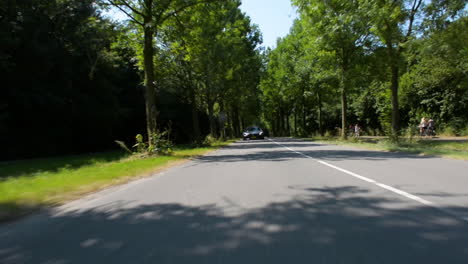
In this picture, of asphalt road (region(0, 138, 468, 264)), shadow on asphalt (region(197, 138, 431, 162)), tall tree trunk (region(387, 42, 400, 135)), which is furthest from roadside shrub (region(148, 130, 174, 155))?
tall tree trunk (region(387, 42, 400, 135))

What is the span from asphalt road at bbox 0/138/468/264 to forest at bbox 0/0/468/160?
36.5ft

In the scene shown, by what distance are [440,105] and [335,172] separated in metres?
30.9

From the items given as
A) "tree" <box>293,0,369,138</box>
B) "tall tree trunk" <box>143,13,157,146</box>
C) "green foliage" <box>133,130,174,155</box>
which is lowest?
"green foliage" <box>133,130,174,155</box>

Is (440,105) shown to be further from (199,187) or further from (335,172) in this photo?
(199,187)

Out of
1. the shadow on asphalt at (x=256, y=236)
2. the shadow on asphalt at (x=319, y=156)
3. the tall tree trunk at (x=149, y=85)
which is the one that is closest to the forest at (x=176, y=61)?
the tall tree trunk at (x=149, y=85)

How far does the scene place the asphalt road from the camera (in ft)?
11.2

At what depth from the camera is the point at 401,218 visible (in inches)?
175

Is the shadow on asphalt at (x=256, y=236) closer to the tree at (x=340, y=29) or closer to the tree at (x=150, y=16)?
the tree at (x=150, y=16)

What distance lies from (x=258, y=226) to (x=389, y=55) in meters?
19.5

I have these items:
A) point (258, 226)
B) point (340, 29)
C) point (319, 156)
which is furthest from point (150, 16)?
point (258, 226)

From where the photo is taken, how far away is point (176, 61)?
25.6 m

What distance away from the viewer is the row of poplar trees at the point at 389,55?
17.6m

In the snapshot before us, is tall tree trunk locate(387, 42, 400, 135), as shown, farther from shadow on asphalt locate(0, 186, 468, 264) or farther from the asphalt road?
shadow on asphalt locate(0, 186, 468, 264)

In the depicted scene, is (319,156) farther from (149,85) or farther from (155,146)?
(149,85)
